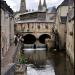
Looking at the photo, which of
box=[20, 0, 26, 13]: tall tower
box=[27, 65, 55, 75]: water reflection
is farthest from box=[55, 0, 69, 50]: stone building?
box=[20, 0, 26, 13]: tall tower

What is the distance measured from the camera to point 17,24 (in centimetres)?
7056

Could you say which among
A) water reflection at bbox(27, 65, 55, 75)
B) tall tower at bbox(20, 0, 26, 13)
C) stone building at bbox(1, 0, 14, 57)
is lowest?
water reflection at bbox(27, 65, 55, 75)

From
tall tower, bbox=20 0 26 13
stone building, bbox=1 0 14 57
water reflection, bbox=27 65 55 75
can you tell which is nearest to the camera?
stone building, bbox=1 0 14 57

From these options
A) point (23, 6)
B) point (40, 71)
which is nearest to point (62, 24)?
point (40, 71)

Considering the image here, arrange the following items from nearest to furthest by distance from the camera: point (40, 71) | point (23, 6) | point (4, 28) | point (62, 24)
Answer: point (4, 28)
point (40, 71)
point (62, 24)
point (23, 6)

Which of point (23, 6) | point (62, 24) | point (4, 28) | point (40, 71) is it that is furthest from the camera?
point (23, 6)

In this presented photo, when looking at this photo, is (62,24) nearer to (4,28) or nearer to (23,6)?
(4,28)

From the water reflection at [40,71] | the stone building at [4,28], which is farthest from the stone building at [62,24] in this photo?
the stone building at [4,28]

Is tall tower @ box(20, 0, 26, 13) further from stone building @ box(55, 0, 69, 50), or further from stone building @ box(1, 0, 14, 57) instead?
stone building @ box(1, 0, 14, 57)

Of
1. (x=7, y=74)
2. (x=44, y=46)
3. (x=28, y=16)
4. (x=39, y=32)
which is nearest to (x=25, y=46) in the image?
(x=44, y=46)

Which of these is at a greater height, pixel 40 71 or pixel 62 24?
pixel 62 24

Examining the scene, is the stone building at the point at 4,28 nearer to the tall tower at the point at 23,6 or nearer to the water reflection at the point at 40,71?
the water reflection at the point at 40,71

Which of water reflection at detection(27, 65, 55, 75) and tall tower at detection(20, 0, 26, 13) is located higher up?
tall tower at detection(20, 0, 26, 13)

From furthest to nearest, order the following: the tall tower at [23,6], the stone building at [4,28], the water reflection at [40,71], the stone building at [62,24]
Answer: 1. the tall tower at [23,6]
2. the stone building at [62,24]
3. the water reflection at [40,71]
4. the stone building at [4,28]
